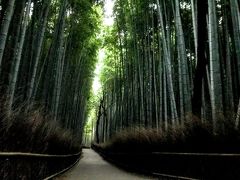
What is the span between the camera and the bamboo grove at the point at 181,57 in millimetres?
4418

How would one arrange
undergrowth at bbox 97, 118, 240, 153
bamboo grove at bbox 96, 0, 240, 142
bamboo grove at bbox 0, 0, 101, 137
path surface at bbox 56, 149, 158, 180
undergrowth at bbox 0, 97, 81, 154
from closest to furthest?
1. undergrowth at bbox 0, 97, 81, 154
2. undergrowth at bbox 97, 118, 240, 153
3. bamboo grove at bbox 0, 0, 101, 137
4. bamboo grove at bbox 96, 0, 240, 142
5. path surface at bbox 56, 149, 158, 180

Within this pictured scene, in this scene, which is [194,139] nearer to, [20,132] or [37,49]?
[20,132]

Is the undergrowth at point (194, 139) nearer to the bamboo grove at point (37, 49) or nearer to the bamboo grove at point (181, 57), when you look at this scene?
the bamboo grove at point (181, 57)

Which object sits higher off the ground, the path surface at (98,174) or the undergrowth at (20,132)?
the undergrowth at (20,132)

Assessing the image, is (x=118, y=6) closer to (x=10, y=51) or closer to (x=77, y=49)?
(x=77, y=49)

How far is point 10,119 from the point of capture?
2615 mm

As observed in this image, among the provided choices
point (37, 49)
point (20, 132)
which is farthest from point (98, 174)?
point (20, 132)

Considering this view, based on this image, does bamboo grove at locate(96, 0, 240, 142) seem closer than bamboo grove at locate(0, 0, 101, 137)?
No

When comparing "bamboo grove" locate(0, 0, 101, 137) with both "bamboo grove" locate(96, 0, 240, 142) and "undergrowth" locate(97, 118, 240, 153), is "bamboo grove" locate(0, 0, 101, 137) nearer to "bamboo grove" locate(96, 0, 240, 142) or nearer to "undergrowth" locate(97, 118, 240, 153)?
"bamboo grove" locate(96, 0, 240, 142)

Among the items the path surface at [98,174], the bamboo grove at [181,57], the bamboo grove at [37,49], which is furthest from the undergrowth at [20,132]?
the bamboo grove at [181,57]

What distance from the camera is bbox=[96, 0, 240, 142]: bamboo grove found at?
4418 millimetres

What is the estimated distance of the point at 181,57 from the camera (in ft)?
19.6

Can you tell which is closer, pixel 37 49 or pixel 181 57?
pixel 37 49

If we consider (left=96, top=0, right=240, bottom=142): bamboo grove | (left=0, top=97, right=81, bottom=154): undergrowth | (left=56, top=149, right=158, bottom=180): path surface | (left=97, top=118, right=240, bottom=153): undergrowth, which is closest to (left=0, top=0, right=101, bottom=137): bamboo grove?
(left=0, top=97, right=81, bottom=154): undergrowth
